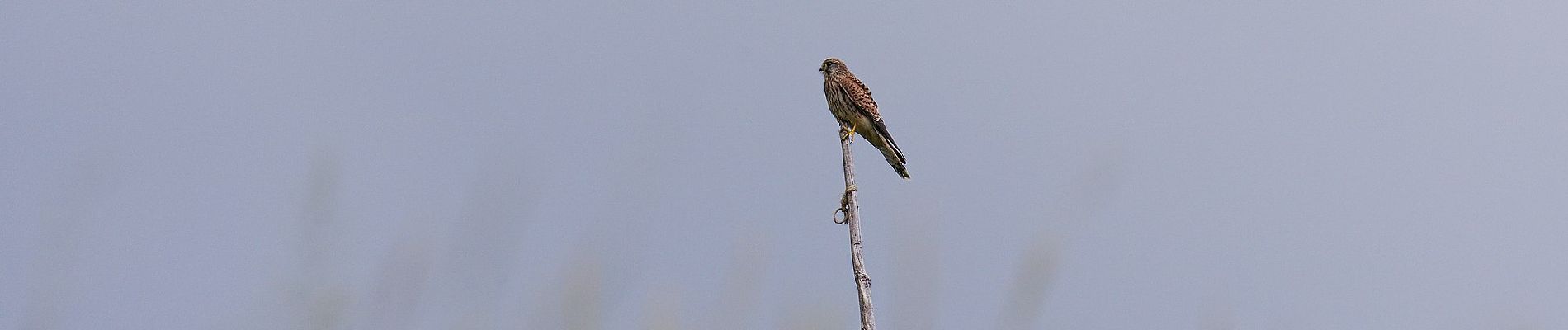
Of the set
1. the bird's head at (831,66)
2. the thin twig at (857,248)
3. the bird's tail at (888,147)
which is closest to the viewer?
the thin twig at (857,248)

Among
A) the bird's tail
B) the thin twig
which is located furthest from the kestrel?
the thin twig

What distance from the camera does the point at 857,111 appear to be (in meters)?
6.31

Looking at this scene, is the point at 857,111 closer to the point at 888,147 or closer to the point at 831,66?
the point at 888,147

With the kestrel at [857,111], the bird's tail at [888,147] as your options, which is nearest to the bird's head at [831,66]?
the kestrel at [857,111]

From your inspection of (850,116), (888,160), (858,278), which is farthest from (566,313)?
(850,116)

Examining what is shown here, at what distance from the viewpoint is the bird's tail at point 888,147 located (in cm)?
580

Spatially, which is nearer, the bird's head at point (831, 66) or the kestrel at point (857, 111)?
the kestrel at point (857, 111)

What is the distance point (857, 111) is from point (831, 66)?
1.16 meters

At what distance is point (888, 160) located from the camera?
19.5 ft

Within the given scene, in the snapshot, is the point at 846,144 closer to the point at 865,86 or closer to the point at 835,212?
the point at 835,212

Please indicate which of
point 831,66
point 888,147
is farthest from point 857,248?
point 831,66

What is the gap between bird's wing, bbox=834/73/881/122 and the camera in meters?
6.20

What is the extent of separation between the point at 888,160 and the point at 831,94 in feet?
3.53

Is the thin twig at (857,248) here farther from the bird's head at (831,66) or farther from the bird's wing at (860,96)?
the bird's head at (831,66)
